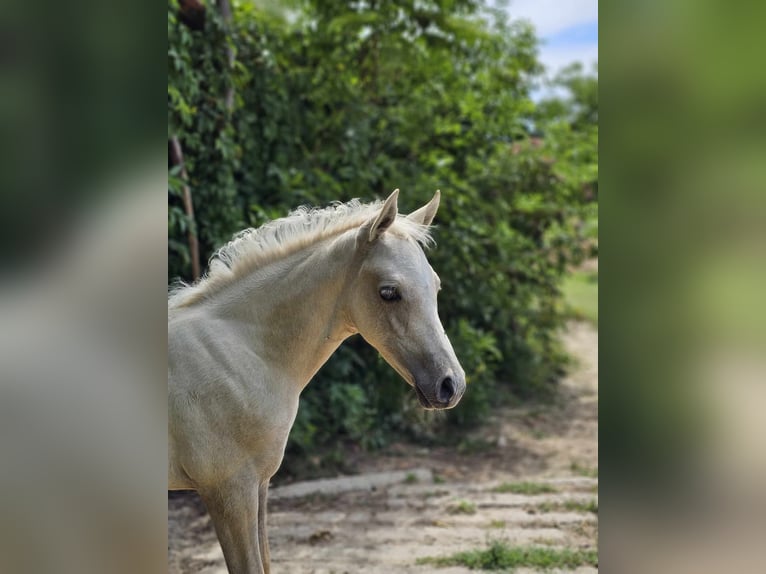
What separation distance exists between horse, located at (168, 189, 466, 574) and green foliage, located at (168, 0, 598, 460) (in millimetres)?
1871

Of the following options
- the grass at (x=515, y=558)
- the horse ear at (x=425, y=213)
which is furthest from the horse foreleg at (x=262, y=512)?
the grass at (x=515, y=558)

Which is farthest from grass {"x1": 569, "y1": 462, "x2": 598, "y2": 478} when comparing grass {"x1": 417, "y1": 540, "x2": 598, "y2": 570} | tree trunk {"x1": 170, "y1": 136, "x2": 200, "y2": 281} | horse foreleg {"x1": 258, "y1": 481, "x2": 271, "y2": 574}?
horse foreleg {"x1": 258, "y1": 481, "x2": 271, "y2": 574}

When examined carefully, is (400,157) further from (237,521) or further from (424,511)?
(237,521)

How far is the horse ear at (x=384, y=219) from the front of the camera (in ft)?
6.14

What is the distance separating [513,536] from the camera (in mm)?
3652

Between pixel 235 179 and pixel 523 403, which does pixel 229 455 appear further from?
pixel 523 403

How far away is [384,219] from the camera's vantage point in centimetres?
192

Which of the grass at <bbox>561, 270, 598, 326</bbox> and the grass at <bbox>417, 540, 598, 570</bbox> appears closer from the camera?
the grass at <bbox>417, 540, 598, 570</bbox>

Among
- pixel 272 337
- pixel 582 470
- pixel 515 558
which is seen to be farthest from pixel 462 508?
pixel 272 337

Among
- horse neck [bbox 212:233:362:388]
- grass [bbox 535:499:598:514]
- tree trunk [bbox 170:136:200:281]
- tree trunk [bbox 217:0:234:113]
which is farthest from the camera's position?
tree trunk [bbox 217:0:234:113]

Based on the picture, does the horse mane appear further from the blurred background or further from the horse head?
the blurred background

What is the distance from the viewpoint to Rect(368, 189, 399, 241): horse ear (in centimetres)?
187
